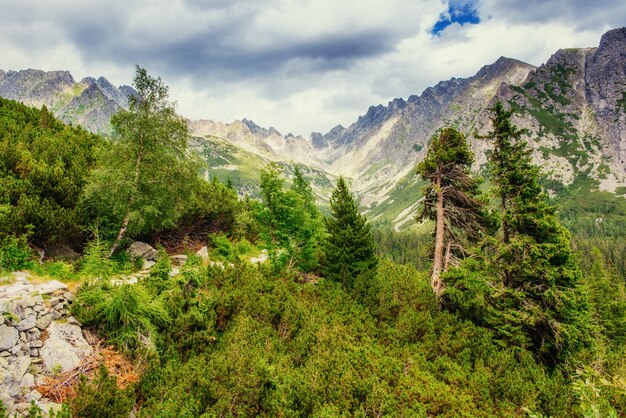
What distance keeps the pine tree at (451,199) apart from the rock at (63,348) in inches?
654

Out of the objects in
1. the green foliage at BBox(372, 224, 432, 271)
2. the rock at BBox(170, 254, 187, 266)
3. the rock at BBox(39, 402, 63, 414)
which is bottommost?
the green foliage at BBox(372, 224, 432, 271)

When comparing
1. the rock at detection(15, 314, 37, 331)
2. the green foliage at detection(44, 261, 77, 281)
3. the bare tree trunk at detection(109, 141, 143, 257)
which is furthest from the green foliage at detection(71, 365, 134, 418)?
the bare tree trunk at detection(109, 141, 143, 257)

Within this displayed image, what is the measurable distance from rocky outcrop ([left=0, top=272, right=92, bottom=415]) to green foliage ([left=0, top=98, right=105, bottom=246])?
4020 mm

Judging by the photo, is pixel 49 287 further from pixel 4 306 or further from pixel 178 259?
pixel 178 259

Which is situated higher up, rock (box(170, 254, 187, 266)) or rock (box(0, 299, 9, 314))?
rock (box(0, 299, 9, 314))

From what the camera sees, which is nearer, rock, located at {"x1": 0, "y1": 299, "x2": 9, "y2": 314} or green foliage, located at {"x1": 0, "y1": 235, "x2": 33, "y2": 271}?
rock, located at {"x1": 0, "y1": 299, "x2": 9, "y2": 314}

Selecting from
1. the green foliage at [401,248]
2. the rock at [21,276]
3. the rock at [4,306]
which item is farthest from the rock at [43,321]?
the green foliage at [401,248]

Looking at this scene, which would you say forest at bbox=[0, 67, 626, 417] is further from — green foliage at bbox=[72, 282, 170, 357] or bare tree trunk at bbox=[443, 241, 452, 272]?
bare tree trunk at bbox=[443, 241, 452, 272]

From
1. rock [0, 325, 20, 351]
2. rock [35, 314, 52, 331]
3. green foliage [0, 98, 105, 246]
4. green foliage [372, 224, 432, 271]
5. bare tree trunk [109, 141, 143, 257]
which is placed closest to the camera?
rock [0, 325, 20, 351]

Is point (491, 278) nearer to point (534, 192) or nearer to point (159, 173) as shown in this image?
point (534, 192)

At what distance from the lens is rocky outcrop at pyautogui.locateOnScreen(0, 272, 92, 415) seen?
7.94 m

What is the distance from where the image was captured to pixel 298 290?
704 inches

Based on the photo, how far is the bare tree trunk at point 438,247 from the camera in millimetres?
19266

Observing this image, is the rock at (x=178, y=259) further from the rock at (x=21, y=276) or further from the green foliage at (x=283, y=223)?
the rock at (x=21, y=276)
